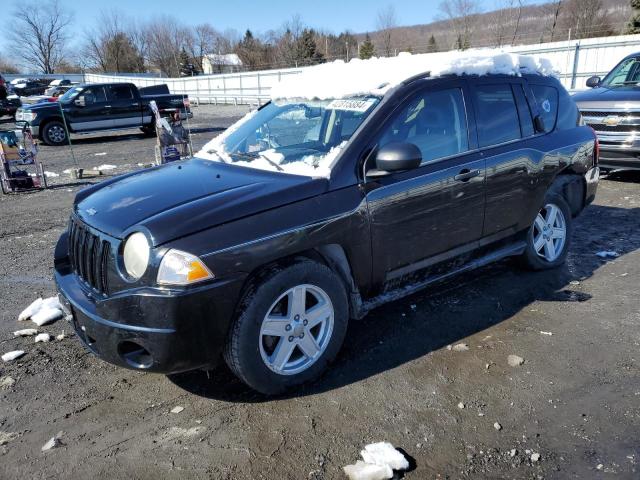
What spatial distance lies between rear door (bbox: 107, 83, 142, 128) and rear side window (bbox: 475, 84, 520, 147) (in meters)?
16.4

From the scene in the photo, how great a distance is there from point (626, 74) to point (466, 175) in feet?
24.1

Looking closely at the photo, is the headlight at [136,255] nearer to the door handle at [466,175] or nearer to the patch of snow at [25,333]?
the patch of snow at [25,333]

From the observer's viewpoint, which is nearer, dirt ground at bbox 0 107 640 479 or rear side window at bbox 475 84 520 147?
dirt ground at bbox 0 107 640 479

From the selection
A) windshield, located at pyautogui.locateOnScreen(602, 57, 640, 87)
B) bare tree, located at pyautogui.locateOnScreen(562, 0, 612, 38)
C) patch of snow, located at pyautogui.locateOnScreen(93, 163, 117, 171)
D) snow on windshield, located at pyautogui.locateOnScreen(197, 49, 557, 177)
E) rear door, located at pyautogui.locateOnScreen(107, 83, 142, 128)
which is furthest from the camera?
bare tree, located at pyautogui.locateOnScreen(562, 0, 612, 38)

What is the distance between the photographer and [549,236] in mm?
4953

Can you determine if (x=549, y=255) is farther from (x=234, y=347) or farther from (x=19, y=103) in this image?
(x=19, y=103)

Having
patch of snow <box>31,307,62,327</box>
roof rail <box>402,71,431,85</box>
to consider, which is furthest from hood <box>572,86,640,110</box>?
patch of snow <box>31,307,62,327</box>

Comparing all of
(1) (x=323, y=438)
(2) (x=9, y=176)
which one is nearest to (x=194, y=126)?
(2) (x=9, y=176)

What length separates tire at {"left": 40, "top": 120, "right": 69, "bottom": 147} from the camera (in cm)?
1725

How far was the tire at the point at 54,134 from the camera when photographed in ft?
56.6

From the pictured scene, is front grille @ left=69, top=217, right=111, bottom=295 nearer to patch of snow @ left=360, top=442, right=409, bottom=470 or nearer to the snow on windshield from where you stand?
the snow on windshield

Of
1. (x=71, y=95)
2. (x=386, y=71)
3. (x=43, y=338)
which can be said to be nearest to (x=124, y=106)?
(x=71, y=95)

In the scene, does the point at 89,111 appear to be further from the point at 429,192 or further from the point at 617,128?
the point at 429,192

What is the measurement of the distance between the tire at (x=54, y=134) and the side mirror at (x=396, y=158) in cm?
1648
